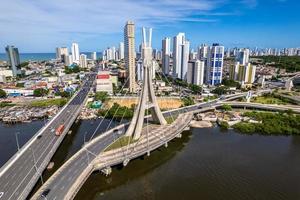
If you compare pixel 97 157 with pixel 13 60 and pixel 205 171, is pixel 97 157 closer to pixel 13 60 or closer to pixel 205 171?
pixel 205 171

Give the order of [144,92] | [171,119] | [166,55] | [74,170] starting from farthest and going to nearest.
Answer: [166,55], [171,119], [144,92], [74,170]

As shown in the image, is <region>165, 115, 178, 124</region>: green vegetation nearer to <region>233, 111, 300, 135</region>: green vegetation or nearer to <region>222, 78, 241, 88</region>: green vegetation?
<region>233, 111, 300, 135</region>: green vegetation

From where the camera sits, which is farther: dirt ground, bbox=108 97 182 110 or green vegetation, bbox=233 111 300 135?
dirt ground, bbox=108 97 182 110

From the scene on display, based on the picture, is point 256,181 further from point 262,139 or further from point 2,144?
point 2,144

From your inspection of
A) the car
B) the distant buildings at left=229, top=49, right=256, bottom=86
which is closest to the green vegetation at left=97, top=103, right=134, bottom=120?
the car

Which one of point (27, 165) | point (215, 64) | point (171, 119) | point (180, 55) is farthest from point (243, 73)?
point (27, 165)

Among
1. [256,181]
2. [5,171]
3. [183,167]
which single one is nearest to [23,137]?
[5,171]
